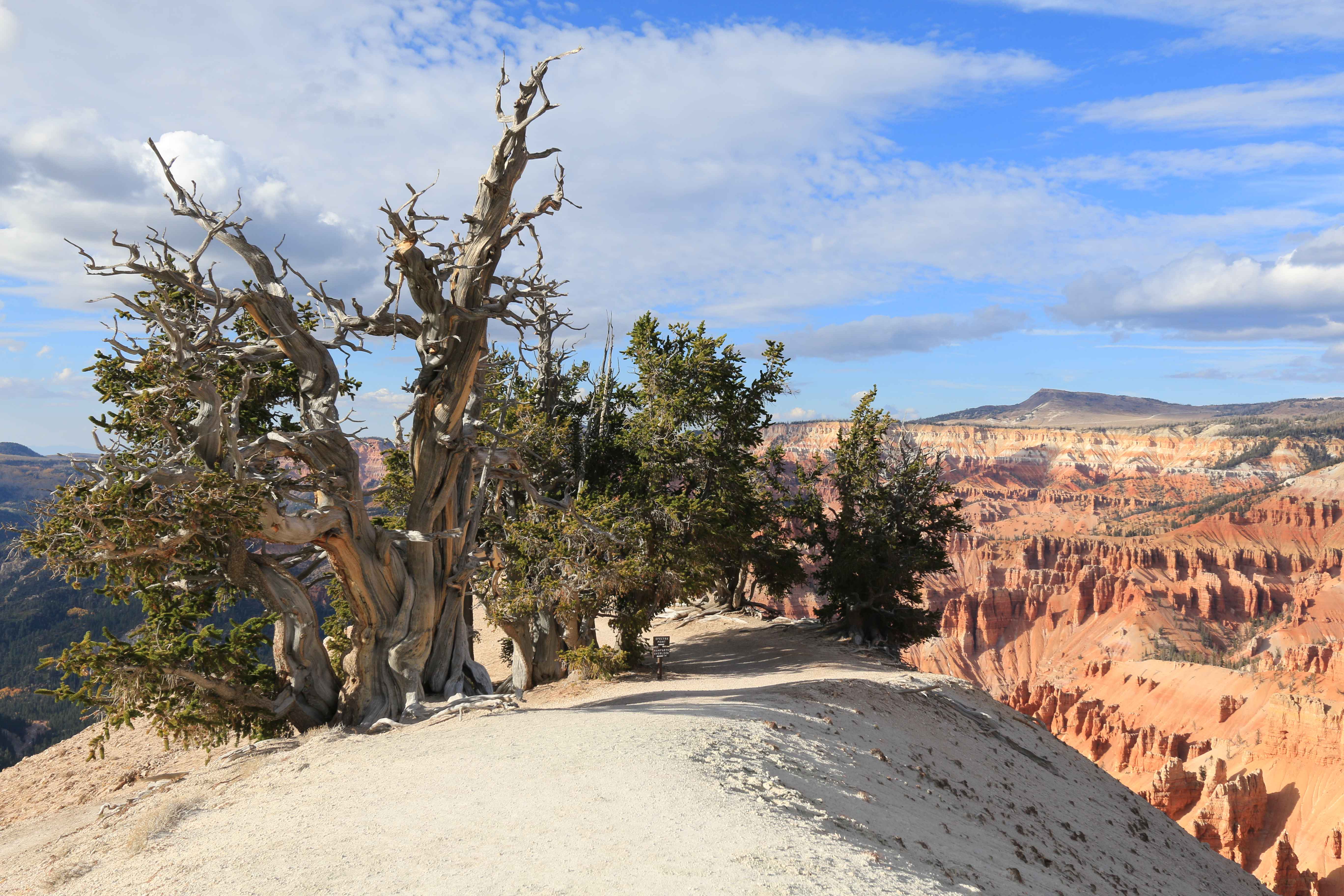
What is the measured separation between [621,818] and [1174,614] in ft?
360

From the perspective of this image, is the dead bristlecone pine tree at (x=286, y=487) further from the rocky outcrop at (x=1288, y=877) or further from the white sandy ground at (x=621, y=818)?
the rocky outcrop at (x=1288, y=877)

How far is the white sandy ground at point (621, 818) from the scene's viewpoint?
622cm

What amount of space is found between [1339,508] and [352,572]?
145381 millimetres

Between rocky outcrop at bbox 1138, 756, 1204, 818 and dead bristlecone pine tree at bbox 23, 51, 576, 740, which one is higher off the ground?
dead bristlecone pine tree at bbox 23, 51, 576, 740

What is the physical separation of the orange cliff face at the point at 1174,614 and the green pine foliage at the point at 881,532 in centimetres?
739

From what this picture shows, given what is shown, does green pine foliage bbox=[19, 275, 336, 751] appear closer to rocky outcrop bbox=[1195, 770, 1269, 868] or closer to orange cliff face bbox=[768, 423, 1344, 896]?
Result: orange cliff face bbox=[768, 423, 1344, 896]

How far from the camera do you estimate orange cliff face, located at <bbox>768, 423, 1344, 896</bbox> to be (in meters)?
43.6

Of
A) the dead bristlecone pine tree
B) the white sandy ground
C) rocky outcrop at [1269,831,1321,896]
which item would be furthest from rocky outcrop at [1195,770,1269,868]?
the dead bristlecone pine tree

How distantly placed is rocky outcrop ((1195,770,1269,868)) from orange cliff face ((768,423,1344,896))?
0.35ft

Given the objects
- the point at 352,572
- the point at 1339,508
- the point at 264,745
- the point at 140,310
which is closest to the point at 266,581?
the point at 352,572

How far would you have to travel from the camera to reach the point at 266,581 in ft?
40.6

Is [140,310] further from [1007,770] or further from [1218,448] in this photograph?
[1218,448]

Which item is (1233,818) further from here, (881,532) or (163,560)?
(163,560)

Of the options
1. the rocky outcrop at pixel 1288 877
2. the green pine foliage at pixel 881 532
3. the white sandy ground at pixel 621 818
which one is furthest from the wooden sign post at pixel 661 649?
the rocky outcrop at pixel 1288 877
